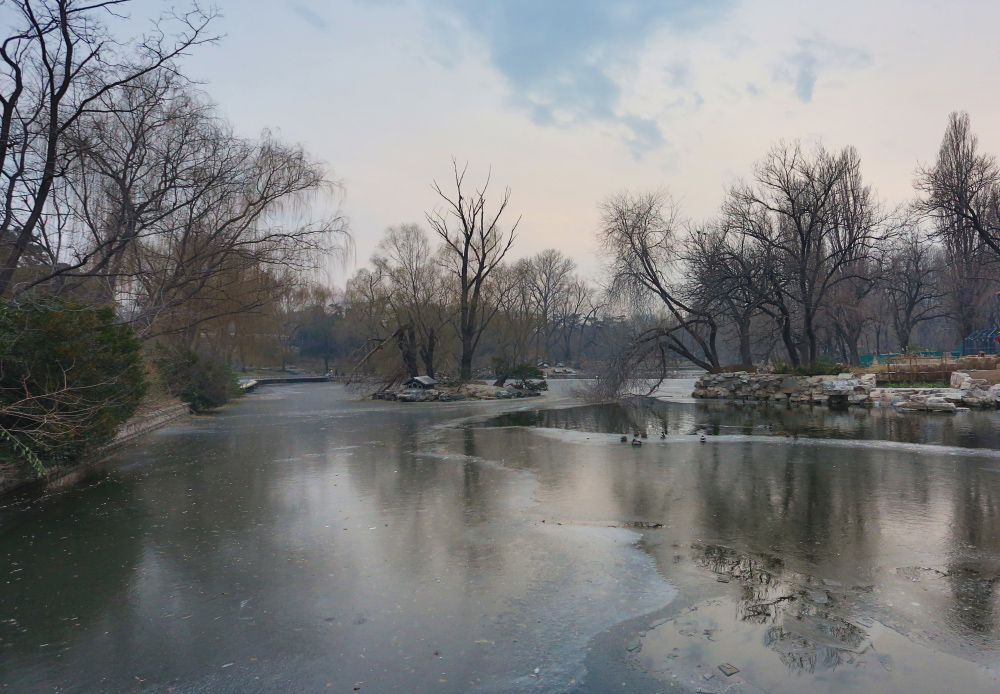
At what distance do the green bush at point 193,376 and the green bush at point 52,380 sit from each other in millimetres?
12668

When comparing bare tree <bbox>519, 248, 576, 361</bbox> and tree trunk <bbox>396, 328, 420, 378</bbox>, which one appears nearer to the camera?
tree trunk <bbox>396, 328, 420, 378</bbox>

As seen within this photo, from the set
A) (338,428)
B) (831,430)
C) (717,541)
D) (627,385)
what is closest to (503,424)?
(338,428)

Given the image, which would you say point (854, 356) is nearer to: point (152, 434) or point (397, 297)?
point (397, 297)

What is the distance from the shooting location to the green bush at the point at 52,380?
26.4ft

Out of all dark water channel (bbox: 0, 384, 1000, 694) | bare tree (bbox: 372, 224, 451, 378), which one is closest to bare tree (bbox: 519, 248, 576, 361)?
bare tree (bbox: 372, 224, 451, 378)

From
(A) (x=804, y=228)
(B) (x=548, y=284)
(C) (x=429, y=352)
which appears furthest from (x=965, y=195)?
(B) (x=548, y=284)

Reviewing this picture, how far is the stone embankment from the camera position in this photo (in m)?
19.4

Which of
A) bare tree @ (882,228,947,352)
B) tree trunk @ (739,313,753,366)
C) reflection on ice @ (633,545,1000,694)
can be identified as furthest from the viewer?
bare tree @ (882,228,947,352)

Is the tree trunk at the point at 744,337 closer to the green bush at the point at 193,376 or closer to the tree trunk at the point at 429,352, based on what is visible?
the tree trunk at the point at 429,352

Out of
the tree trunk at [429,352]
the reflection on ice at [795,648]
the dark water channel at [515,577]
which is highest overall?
the tree trunk at [429,352]

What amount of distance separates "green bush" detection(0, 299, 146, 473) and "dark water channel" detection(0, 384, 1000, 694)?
85 cm

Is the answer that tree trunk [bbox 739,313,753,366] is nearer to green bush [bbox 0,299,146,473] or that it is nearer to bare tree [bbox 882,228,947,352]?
bare tree [bbox 882,228,947,352]

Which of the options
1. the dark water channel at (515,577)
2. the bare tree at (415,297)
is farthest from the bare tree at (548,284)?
the dark water channel at (515,577)

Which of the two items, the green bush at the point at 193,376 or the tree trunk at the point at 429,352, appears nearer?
the green bush at the point at 193,376
